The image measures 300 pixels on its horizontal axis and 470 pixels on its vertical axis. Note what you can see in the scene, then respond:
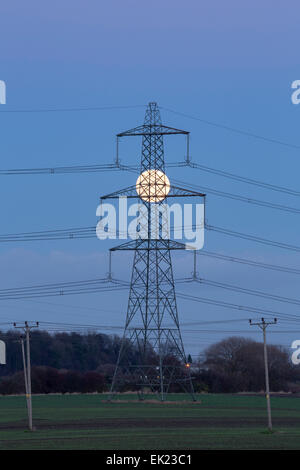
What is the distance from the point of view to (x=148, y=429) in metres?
66.8

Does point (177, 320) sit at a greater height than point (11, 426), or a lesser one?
greater

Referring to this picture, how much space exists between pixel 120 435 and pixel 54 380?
110 m

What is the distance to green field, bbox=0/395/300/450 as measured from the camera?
5253cm

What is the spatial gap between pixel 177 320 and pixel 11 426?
29.0m

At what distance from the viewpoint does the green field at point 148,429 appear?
52531 millimetres

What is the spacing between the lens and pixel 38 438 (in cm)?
5950

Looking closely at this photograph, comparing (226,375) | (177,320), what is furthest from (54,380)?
(177,320)
